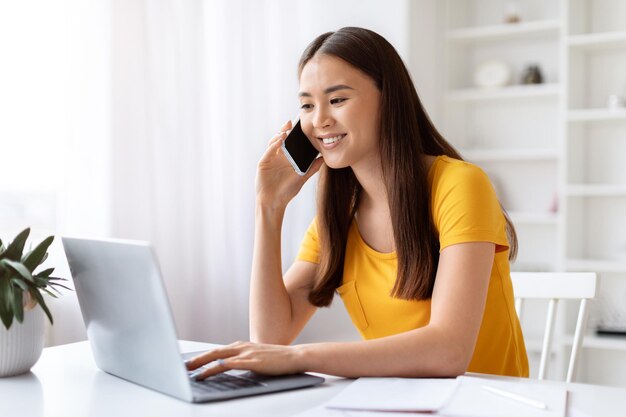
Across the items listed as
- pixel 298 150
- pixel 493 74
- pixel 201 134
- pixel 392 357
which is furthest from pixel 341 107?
pixel 493 74

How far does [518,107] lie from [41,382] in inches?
124

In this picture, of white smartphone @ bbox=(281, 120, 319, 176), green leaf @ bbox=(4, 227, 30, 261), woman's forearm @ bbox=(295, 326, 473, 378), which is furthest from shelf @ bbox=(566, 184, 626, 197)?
green leaf @ bbox=(4, 227, 30, 261)

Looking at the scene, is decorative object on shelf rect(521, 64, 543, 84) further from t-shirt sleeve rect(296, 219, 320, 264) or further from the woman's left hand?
the woman's left hand

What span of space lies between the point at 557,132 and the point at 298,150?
7.93ft

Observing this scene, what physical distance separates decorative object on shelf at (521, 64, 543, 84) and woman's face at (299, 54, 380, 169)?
2.34 meters

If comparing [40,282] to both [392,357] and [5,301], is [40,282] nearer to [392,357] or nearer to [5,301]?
[5,301]

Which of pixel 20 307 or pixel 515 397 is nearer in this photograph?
pixel 515 397

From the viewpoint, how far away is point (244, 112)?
9.89 ft

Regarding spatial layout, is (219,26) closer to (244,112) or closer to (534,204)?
(244,112)

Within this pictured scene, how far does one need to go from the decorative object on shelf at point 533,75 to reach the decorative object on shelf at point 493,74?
109 millimetres

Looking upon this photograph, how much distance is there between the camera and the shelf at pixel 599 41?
10.9 feet

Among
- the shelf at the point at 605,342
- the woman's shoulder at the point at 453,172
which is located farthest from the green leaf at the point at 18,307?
the shelf at the point at 605,342

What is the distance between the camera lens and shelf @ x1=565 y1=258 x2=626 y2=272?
3.37 meters

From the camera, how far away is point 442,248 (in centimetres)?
138
